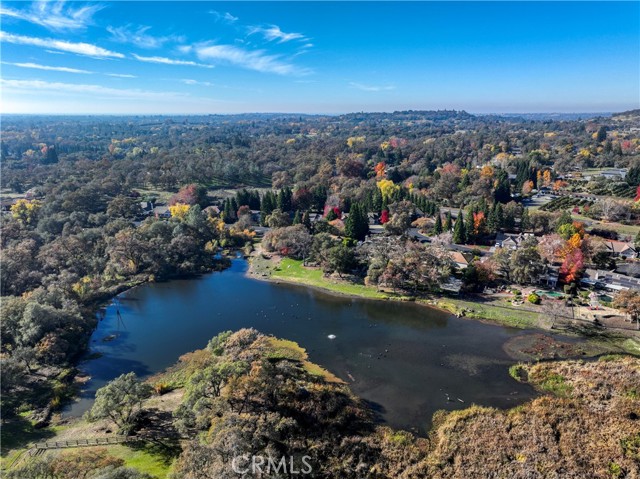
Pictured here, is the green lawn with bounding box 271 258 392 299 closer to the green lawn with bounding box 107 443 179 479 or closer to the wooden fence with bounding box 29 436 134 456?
Answer: the green lawn with bounding box 107 443 179 479

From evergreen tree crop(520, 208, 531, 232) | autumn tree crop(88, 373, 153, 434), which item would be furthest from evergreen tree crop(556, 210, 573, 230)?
autumn tree crop(88, 373, 153, 434)

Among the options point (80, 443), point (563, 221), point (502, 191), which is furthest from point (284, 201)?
point (80, 443)

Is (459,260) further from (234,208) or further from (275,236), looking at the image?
(234,208)

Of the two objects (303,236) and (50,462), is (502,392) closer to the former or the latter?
(50,462)

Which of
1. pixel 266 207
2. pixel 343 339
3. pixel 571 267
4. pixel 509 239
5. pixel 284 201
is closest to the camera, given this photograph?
pixel 343 339

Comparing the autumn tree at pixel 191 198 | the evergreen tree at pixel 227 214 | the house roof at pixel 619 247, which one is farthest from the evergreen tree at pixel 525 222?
the autumn tree at pixel 191 198

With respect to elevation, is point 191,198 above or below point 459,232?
above

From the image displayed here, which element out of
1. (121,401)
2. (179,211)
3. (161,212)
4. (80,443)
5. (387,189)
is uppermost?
(387,189)
